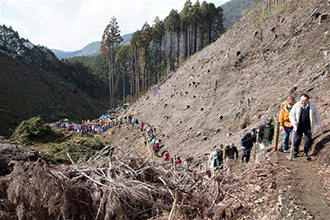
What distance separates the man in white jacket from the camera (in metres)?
5.25

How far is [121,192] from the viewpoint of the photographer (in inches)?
147

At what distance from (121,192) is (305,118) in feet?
14.6

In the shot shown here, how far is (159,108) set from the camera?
2528 centimetres

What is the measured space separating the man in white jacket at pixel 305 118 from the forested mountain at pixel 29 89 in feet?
108

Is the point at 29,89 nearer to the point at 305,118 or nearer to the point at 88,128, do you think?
the point at 88,128

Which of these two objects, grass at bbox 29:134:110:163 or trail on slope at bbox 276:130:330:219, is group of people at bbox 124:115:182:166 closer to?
grass at bbox 29:134:110:163

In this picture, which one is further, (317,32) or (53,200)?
(317,32)

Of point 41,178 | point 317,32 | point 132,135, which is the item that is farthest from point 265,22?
point 41,178

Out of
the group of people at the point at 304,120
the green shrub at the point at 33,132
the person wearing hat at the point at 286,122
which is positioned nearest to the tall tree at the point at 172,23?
the green shrub at the point at 33,132

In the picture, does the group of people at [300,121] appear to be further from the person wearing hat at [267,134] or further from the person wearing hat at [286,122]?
the person wearing hat at [267,134]

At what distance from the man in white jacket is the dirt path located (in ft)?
1.83

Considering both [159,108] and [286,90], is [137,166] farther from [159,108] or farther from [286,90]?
[159,108]

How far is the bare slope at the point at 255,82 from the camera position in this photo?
11.7 meters

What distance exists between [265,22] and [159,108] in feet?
43.3
